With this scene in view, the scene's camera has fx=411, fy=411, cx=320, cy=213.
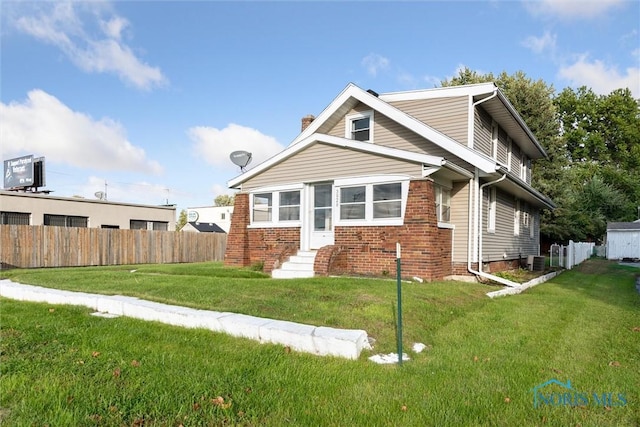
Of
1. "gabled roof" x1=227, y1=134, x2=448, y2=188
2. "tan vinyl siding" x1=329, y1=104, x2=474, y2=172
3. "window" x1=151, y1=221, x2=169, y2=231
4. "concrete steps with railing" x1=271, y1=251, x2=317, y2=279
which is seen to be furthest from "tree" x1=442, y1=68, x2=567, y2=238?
"window" x1=151, y1=221, x2=169, y2=231

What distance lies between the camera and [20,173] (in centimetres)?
2620

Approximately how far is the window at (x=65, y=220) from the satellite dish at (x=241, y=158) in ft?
38.0

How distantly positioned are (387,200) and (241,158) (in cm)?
681

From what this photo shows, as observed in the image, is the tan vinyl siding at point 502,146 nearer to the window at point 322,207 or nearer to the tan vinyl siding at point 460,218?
the tan vinyl siding at point 460,218

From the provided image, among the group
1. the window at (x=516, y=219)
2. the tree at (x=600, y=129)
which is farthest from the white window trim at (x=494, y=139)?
the tree at (x=600, y=129)

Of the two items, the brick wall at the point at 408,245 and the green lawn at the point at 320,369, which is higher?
the brick wall at the point at 408,245

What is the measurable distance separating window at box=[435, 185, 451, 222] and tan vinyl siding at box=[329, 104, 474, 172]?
35.9 inches

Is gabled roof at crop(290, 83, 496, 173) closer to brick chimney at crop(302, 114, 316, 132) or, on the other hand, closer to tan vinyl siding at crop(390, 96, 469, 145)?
brick chimney at crop(302, 114, 316, 132)

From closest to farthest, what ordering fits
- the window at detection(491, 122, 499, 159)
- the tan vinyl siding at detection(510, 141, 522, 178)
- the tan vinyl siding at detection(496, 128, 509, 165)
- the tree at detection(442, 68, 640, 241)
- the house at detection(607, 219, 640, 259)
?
the window at detection(491, 122, 499, 159), the tan vinyl siding at detection(496, 128, 509, 165), the tan vinyl siding at detection(510, 141, 522, 178), the house at detection(607, 219, 640, 259), the tree at detection(442, 68, 640, 241)

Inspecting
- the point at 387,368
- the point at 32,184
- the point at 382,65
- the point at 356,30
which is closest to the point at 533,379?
the point at 387,368

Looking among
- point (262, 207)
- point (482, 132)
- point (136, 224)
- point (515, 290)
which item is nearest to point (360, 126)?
point (482, 132)

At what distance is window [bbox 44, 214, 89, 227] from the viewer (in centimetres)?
2061

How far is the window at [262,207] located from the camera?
44.3 ft

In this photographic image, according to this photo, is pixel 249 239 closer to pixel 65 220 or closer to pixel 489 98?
pixel 489 98
